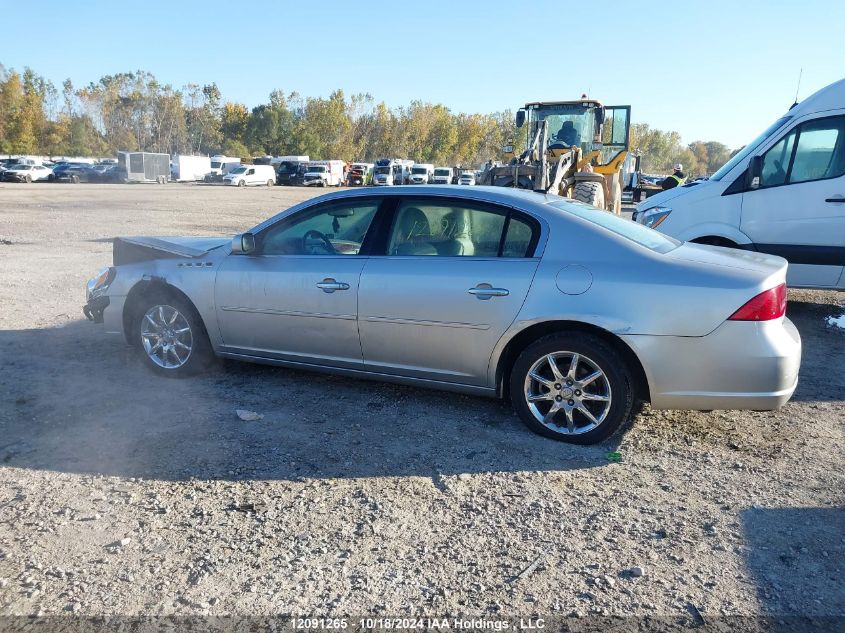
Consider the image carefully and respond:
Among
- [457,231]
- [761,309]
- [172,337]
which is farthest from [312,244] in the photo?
[761,309]

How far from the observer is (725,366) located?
378 cm

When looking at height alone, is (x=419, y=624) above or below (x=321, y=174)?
below

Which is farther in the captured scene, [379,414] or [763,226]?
[763,226]

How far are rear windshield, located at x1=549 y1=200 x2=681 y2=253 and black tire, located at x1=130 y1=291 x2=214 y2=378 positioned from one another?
2847mm

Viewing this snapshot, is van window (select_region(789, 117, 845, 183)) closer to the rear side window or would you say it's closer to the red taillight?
the red taillight

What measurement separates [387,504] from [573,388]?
138 centimetres

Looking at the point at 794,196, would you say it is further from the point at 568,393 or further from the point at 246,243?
the point at 246,243

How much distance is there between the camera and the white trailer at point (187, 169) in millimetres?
60469

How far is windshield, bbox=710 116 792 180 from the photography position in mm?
7449

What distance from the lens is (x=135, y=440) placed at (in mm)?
4105

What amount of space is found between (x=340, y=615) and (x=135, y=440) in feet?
7.02

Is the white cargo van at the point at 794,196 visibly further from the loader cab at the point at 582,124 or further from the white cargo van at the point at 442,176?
the white cargo van at the point at 442,176

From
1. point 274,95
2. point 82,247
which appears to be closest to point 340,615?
point 82,247

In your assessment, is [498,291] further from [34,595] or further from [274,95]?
[274,95]
